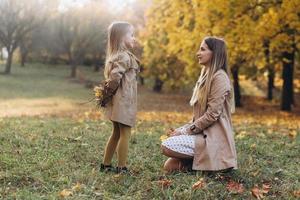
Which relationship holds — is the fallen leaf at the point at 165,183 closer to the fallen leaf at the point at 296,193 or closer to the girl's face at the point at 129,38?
the fallen leaf at the point at 296,193

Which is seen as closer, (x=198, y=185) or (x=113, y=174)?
(x=198, y=185)

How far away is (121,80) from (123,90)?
0.12m

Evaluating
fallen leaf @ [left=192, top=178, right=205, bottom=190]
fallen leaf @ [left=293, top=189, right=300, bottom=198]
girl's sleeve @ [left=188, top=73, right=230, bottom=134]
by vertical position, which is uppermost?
girl's sleeve @ [left=188, top=73, right=230, bottom=134]

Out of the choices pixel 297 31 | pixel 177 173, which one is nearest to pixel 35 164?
pixel 177 173

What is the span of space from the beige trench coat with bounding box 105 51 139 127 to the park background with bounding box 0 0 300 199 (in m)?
0.66

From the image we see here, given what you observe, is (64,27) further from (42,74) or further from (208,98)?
(208,98)

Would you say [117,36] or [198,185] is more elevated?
[117,36]

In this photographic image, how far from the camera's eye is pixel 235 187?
5.21m

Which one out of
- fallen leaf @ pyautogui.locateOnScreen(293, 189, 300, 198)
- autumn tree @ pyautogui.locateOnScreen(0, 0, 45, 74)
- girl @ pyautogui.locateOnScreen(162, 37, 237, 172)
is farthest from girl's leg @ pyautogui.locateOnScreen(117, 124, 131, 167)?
autumn tree @ pyautogui.locateOnScreen(0, 0, 45, 74)

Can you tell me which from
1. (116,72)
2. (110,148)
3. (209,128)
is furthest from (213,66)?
(110,148)

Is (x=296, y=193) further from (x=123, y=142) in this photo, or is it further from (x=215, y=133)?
(x=123, y=142)

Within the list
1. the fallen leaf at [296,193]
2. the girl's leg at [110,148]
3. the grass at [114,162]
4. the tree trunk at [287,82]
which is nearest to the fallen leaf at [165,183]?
the grass at [114,162]

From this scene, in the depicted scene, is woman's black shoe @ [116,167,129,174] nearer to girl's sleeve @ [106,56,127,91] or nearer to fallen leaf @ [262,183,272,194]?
girl's sleeve @ [106,56,127,91]

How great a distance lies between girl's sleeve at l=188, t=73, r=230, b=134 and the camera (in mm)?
5582
